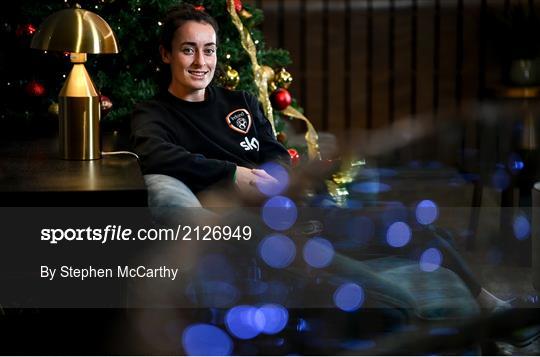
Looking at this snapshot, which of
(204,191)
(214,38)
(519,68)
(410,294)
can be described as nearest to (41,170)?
(204,191)

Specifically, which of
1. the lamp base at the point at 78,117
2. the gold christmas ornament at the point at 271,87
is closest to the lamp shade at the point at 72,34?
the lamp base at the point at 78,117

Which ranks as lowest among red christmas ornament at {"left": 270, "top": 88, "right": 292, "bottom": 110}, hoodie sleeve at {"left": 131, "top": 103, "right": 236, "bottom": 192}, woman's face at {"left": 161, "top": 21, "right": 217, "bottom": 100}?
hoodie sleeve at {"left": 131, "top": 103, "right": 236, "bottom": 192}

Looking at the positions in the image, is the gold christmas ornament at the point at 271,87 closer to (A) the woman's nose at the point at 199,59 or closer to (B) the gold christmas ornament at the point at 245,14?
(B) the gold christmas ornament at the point at 245,14

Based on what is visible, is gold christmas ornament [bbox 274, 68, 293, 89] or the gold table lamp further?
gold christmas ornament [bbox 274, 68, 293, 89]

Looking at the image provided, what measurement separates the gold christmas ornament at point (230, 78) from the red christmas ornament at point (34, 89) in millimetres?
681

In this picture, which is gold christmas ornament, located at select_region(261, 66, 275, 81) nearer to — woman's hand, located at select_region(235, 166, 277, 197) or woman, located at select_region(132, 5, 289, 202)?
woman, located at select_region(132, 5, 289, 202)

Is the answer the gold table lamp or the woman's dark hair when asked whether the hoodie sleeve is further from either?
the woman's dark hair

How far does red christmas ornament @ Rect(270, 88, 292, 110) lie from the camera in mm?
3588

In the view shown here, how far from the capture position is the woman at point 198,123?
2422 millimetres

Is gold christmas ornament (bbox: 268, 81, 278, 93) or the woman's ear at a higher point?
the woman's ear

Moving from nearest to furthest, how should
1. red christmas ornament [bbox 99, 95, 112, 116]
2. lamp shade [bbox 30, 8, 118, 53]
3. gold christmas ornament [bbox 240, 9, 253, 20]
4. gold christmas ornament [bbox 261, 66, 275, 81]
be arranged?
lamp shade [bbox 30, 8, 118, 53], red christmas ornament [bbox 99, 95, 112, 116], gold christmas ornament [bbox 240, 9, 253, 20], gold christmas ornament [bbox 261, 66, 275, 81]

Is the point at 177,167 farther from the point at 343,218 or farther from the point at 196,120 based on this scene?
the point at 343,218

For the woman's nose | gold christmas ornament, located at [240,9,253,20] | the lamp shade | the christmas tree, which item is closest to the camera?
the lamp shade

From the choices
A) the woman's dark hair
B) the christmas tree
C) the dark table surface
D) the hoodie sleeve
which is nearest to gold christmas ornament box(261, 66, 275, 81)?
the christmas tree
